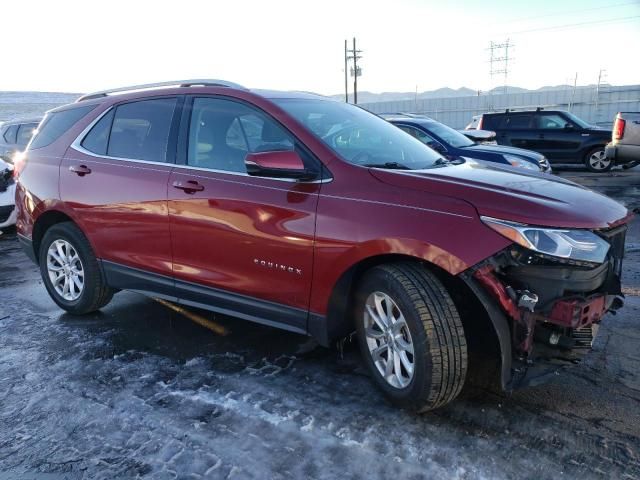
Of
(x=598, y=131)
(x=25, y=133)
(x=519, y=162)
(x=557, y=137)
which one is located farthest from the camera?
(x=557, y=137)

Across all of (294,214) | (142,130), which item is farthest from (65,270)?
(294,214)

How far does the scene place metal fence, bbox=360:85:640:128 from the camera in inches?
983

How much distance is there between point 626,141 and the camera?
430 inches

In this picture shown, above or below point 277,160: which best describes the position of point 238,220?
below

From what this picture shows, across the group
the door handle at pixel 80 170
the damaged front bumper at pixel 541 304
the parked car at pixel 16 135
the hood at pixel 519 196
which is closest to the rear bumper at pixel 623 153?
the hood at pixel 519 196

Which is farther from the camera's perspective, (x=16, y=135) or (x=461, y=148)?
(x=16, y=135)

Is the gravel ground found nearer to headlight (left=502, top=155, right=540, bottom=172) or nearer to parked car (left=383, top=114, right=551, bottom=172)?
headlight (left=502, top=155, right=540, bottom=172)

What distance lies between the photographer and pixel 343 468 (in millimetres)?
2434

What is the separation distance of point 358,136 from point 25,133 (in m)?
9.80

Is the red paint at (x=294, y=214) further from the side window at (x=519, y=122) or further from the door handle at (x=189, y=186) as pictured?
the side window at (x=519, y=122)

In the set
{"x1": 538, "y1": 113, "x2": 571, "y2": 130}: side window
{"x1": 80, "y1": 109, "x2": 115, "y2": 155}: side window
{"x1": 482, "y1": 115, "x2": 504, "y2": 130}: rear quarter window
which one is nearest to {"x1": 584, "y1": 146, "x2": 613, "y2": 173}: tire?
{"x1": 538, "y1": 113, "x2": 571, "y2": 130}: side window

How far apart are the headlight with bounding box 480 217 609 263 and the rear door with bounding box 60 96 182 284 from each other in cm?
225

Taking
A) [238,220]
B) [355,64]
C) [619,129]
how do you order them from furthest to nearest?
1. [355,64]
2. [619,129]
3. [238,220]

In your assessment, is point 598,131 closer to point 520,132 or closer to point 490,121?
point 520,132
